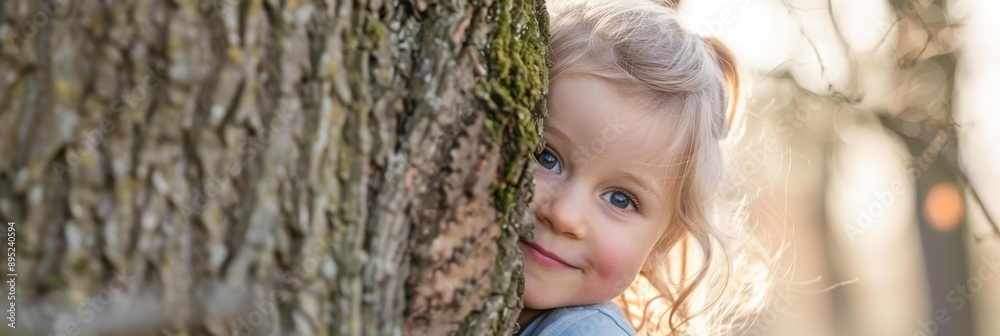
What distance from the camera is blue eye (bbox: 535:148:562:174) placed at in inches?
80.1

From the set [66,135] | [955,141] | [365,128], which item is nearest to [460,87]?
[365,128]

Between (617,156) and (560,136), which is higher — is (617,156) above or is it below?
below

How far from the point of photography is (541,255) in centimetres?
203

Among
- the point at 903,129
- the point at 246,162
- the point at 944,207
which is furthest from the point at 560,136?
the point at 944,207

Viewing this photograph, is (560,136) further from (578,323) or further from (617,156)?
(578,323)

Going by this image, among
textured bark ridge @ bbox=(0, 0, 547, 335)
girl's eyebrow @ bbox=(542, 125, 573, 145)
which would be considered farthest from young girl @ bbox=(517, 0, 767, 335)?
textured bark ridge @ bbox=(0, 0, 547, 335)

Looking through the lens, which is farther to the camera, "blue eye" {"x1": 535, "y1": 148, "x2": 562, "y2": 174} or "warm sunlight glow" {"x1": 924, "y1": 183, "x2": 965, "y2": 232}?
"warm sunlight glow" {"x1": 924, "y1": 183, "x2": 965, "y2": 232}

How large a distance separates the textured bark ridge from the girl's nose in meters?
0.70

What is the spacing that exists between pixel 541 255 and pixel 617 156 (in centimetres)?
29

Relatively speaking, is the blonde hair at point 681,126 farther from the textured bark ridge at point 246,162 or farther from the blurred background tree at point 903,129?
the blurred background tree at point 903,129

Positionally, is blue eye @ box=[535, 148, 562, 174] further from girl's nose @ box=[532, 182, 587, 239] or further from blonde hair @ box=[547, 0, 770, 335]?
blonde hair @ box=[547, 0, 770, 335]

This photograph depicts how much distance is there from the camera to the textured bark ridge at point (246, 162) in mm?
967

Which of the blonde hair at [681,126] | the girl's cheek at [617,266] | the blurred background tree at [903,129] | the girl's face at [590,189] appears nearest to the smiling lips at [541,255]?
the girl's face at [590,189]

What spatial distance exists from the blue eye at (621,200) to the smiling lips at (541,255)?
194 millimetres
